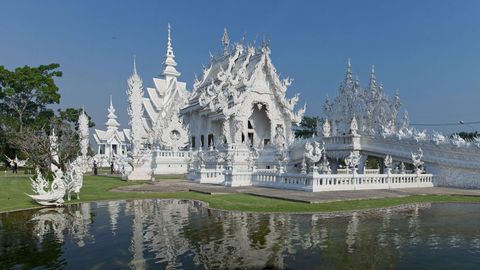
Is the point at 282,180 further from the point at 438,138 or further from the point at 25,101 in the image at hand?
the point at 25,101

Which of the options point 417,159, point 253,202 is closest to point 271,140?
point 417,159

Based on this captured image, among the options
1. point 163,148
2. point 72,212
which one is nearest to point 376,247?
point 72,212

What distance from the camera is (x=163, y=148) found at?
3584 centimetres

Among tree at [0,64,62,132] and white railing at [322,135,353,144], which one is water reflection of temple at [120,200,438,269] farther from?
tree at [0,64,62,132]

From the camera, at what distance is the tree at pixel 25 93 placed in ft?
145

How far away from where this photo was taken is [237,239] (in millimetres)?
8023

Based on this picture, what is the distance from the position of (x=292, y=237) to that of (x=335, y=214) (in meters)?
3.12

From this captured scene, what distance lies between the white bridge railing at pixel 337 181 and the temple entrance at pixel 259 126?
18.1m

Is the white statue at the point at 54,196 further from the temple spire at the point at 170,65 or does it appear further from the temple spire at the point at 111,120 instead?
the temple spire at the point at 111,120

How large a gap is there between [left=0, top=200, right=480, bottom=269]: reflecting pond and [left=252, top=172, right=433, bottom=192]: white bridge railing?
15.6 ft

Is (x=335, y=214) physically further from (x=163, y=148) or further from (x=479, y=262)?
(x=163, y=148)

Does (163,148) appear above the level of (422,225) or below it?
above

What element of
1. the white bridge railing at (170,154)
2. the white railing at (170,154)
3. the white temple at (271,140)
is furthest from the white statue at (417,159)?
the white bridge railing at (170,154)

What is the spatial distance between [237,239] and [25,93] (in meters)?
46.5
